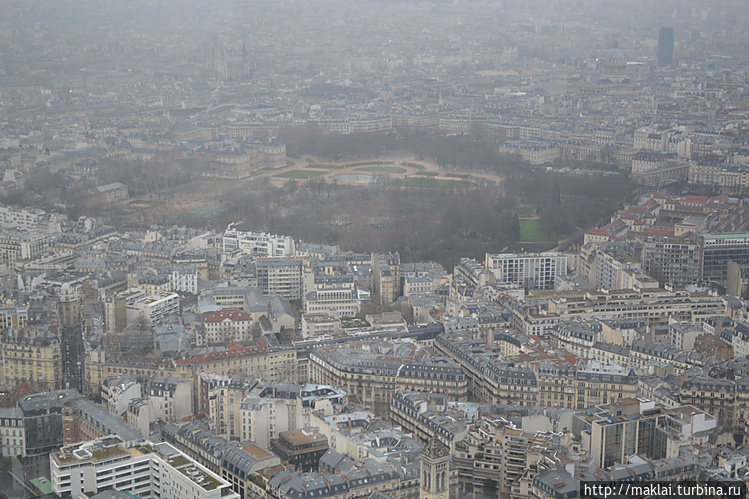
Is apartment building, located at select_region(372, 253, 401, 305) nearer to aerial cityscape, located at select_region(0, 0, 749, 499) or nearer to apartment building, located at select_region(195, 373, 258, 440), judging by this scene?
aerial cityscape, located at select_region(0, 0, 749, 499)

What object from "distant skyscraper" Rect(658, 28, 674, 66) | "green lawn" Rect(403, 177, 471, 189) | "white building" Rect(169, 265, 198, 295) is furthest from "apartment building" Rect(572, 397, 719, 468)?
"distant skyscraper" Rect(658, 28, 674, 66)

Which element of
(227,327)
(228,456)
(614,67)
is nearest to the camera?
(228,456)

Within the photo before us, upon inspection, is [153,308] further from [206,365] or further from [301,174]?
[301,174]

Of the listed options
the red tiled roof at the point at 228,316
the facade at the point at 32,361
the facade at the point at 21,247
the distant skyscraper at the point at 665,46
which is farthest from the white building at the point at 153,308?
the distant skyscraper at the point at 665,46

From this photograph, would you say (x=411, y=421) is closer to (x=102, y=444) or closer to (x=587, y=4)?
(x=102, y=444)

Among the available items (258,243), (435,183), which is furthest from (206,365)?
(435,183)

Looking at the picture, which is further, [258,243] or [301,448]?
[258,243]

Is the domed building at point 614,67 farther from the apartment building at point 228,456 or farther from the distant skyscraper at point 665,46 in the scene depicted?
the apartment building at point 228,456
